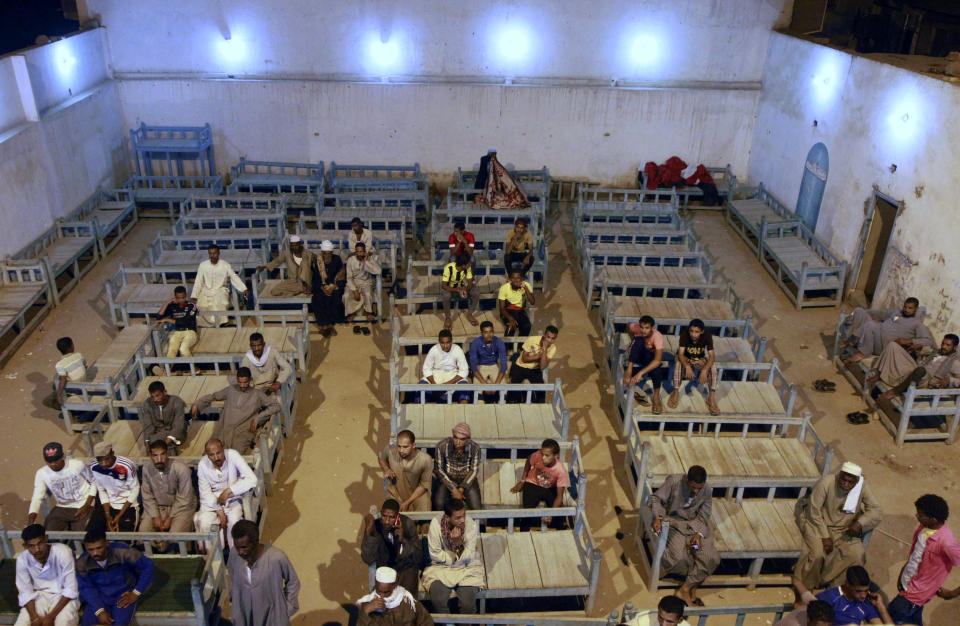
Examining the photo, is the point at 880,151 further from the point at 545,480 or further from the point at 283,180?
the point at 283,180

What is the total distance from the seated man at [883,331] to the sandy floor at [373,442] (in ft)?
2.39

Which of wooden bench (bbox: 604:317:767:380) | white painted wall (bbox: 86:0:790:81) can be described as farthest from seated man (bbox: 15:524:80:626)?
white painted wall (bbox: 86:0:790:81)

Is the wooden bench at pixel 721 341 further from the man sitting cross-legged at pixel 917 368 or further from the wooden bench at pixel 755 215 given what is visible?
the wooden bench at pixel 755 215

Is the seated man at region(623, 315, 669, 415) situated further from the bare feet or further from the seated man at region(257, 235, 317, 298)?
the seated man at region(257, 235, 317, 298)

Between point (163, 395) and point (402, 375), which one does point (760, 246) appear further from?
point (163, 395)

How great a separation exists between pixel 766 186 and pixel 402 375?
1256 cm

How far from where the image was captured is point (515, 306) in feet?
36.3

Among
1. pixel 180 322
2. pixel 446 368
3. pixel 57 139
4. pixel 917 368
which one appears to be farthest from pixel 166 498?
pixel 57 139

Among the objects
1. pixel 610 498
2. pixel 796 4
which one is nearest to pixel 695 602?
pixel 610 498

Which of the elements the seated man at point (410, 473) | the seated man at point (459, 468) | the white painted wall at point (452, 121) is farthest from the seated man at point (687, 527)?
the white painted wall at point (452, 121)

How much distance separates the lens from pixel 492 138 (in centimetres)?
1964

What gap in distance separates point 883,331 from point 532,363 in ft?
18.1

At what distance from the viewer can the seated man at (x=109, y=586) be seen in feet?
21.1

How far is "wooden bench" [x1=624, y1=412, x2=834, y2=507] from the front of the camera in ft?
27.6
